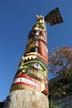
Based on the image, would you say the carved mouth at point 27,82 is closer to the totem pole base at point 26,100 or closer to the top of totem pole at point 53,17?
the totem pole base at point 26,100

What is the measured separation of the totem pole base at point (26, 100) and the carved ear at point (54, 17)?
5438 mm

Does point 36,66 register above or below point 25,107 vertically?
above

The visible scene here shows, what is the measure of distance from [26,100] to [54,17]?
580 centimetres

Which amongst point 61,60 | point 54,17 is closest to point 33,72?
point 54,17

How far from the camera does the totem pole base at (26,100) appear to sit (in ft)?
9.86

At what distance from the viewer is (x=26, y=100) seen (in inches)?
A: 120

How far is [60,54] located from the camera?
577 inches

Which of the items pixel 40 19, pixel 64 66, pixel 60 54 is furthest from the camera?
pixel 60 54

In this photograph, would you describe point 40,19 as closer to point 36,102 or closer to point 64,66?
point 36,102

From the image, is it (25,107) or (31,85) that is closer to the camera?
(25,107)

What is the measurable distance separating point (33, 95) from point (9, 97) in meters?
0.37

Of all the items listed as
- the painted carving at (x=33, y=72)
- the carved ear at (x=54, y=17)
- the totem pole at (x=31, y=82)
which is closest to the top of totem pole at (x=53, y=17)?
the carved ear at (x=54, y=17)

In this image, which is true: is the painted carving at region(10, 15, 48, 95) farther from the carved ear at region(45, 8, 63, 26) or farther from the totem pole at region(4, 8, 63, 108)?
the carved ear at region(45, 8, 63, 26)

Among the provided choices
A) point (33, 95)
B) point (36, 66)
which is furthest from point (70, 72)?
point (33, 95)
